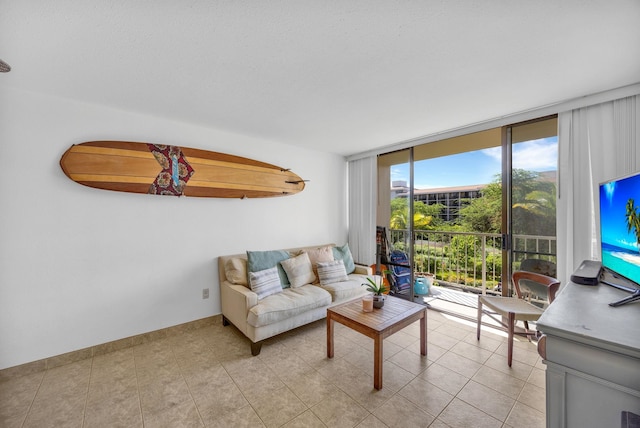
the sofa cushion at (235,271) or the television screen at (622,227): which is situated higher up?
the television screen at (622,227)

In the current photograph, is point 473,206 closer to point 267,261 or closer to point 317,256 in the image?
point 317,256

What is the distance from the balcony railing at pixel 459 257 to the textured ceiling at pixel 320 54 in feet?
6.74

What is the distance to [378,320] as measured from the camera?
84.7 inches

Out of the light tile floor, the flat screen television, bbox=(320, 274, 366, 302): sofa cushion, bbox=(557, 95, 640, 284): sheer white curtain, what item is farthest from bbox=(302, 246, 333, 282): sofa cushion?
the flat screen television

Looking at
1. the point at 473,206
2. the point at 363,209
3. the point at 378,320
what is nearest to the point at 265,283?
the point at 378,320

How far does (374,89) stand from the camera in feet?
6.98

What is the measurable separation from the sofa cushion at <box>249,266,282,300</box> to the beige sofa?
11 mm

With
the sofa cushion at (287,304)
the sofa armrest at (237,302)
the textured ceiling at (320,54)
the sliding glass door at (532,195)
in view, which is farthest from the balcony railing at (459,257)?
the sofa armrest at (237,302)

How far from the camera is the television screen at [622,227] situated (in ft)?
4.22

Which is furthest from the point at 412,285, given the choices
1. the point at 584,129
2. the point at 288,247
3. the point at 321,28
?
the point at 321,28

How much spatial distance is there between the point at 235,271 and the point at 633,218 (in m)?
3.17

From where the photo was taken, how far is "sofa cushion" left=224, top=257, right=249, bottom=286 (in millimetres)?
2875

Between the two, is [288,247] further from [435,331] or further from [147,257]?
[435,331]

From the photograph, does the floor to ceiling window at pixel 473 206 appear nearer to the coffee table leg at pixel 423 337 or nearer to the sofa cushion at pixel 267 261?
the coffee table leg at pixel 423 337
